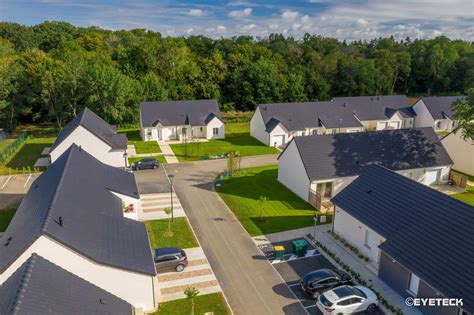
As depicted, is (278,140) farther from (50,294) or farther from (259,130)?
(50,294)

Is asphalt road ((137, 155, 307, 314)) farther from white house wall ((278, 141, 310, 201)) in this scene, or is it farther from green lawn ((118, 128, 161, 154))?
green lawn ((118, 128, 161, 154))

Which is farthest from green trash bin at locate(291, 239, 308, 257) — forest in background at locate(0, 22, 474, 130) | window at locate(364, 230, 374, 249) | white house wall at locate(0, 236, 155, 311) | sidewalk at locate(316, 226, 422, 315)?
forest in background at locate(0, 22, 474, 130)

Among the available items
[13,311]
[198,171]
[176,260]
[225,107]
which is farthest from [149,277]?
[225,107]

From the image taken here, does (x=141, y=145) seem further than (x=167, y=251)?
Yes

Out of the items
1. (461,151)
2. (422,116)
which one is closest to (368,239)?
(461,151)

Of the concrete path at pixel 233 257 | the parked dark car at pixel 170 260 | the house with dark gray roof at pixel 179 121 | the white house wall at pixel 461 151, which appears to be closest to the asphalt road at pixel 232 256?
the concrete path at pixel 233 257

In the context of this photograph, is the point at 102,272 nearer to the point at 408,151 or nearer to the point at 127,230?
the point at 127,230
